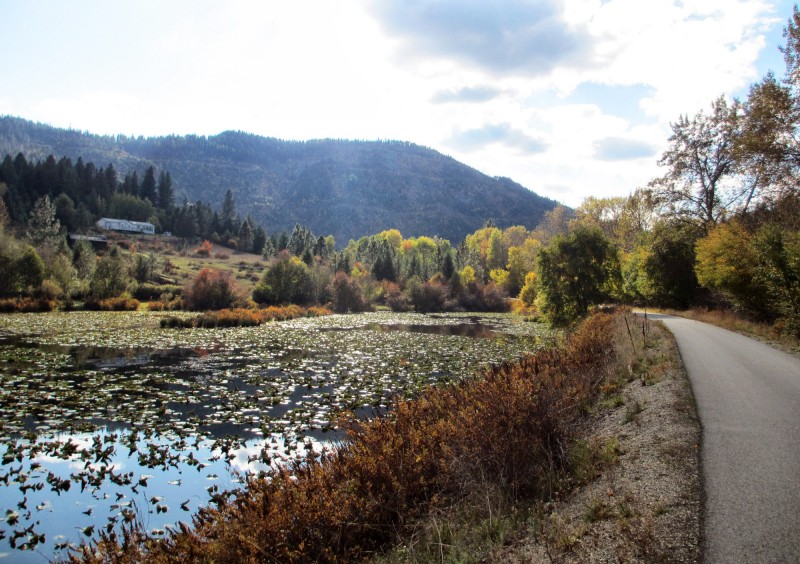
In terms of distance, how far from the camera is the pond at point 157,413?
859cm

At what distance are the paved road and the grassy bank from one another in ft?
5.89

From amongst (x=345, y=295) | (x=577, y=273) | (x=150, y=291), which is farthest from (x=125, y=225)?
(x=577, y=273)

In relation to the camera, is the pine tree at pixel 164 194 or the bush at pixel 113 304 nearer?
the bush at pixel 113 304

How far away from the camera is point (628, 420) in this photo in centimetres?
957

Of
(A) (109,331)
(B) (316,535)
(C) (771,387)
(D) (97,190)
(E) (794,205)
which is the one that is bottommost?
(A) (109,331)

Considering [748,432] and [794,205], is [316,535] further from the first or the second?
[794,205]

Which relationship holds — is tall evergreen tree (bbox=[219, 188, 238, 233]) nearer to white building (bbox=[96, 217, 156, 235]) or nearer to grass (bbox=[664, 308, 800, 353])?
white building (bbox=[96, 217, 156, 235])

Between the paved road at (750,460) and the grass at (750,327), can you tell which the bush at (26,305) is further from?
the grass at (750,327)

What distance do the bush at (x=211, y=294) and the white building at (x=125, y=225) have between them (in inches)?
2916

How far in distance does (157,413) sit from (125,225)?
12427 centimetres

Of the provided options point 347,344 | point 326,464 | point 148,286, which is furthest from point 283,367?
point 148,286

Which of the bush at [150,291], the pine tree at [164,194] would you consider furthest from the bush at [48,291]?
the pine tree at [164,194]

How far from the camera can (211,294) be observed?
5638cm

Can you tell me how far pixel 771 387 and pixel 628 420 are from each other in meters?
4.11
